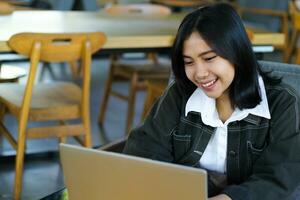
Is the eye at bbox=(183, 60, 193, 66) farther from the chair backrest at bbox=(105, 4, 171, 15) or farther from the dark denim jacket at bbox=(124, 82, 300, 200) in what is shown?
the chair backrest at bbox=(105, 4, 171, 15)

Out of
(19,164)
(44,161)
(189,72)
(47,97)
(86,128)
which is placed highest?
(189,72)

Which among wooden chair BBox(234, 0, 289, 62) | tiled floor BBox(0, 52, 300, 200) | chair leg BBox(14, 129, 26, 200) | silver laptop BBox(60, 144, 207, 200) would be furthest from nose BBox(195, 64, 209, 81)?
wooden chair BBox(234, 0, 289, 62)

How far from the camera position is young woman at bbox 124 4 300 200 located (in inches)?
54.9

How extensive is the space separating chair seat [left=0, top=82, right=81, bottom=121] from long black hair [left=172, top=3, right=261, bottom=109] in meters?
1.21

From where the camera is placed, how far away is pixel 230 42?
4.53 ft

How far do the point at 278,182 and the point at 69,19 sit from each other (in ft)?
6.77

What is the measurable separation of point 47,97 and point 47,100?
2.0 inches

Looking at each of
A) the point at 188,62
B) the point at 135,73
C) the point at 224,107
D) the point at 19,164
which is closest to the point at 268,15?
the point at 135,73

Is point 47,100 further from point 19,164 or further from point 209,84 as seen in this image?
point 209,84

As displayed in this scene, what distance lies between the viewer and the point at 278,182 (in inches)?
55.6

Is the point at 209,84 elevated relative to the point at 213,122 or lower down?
elevated

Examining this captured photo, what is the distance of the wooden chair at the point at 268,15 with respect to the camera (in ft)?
17.1

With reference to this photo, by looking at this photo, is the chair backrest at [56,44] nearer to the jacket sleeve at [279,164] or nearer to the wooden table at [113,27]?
the wooden table at [113,27]

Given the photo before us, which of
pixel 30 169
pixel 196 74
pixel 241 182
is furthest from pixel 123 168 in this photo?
pixel 30 169
